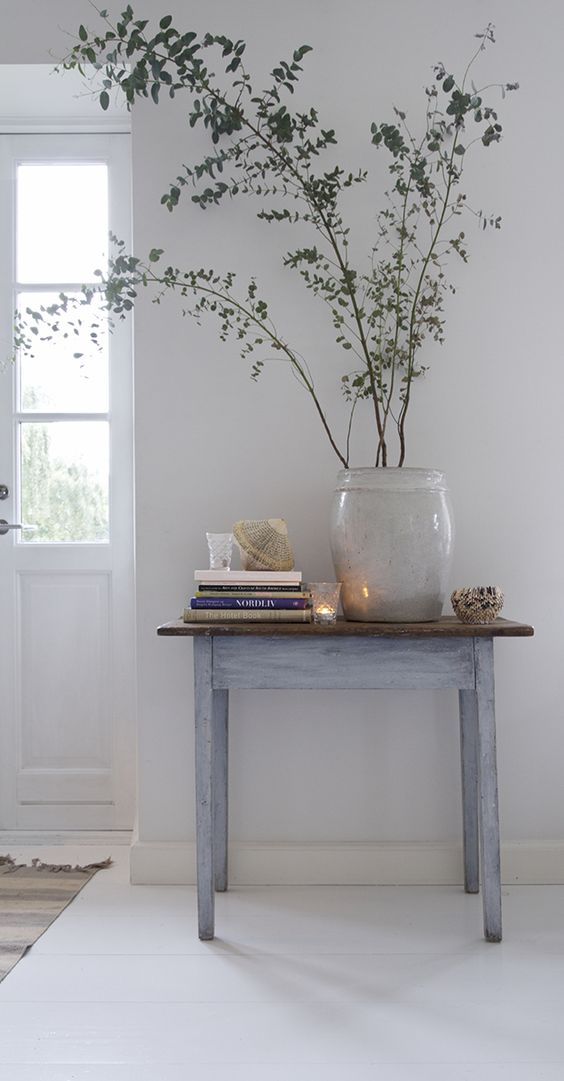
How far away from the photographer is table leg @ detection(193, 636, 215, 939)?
1.99 metres

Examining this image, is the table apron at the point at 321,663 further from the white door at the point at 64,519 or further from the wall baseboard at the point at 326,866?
the white door at the point at 64,519

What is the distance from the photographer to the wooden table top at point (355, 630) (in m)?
1.95

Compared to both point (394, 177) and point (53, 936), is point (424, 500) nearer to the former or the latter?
point (394, 177)

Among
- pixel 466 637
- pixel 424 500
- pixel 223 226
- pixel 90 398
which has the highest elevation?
pixel 223 226

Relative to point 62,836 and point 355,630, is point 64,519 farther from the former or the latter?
point 355,630

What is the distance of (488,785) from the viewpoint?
197 centimetres

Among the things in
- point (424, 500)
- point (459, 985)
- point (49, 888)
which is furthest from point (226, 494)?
point (459, 985)

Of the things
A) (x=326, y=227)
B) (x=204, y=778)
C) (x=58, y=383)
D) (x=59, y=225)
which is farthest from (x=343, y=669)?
(x=59, y=225)

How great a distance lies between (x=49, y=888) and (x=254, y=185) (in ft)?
5.97

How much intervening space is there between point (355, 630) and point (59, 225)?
5.31ft

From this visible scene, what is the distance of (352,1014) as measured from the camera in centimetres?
165

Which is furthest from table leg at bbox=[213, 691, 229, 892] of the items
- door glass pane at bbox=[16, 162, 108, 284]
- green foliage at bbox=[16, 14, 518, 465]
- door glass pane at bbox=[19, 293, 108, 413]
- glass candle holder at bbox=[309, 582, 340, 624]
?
door glass pane at bbox=[16, 162, 108, 284]

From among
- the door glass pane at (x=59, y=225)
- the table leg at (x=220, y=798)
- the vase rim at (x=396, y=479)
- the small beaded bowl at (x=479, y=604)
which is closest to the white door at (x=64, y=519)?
the door glass pane at (x=59, y=225)

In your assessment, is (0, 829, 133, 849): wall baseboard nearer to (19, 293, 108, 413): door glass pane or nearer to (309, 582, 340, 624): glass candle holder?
(309, 582, 340, 624): glass candle holder
